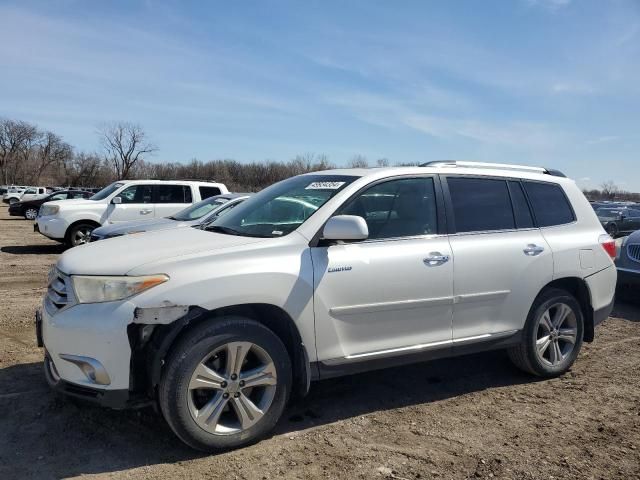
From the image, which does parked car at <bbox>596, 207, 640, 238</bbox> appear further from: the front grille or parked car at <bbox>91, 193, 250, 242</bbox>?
the front grille

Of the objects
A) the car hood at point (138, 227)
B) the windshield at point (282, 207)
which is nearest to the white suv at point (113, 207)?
the car hood at point (138, 227)

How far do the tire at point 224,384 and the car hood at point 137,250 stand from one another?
0.53 metres

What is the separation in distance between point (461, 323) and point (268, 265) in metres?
1.67

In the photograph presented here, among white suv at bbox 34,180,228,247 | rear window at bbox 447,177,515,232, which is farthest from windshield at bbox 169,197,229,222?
rear window at bbox 447,177,515,232

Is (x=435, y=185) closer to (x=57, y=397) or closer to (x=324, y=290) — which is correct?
(x=324, y=290)

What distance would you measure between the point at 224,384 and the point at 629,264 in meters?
6.82

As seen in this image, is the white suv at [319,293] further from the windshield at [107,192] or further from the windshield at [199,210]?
the windshield at [107,192]

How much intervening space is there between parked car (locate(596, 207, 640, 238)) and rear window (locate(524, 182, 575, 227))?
66.7 ft

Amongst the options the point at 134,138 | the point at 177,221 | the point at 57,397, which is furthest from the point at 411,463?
the point at 134,138

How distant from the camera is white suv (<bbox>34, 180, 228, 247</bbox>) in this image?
41.1 ft

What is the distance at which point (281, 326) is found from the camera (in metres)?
3.58

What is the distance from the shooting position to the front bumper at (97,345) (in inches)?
121

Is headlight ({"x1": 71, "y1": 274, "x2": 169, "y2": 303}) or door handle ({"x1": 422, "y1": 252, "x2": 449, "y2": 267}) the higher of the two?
door handle ({"x1": 422, "y1": 252, "x2": 449, "y2": 267})

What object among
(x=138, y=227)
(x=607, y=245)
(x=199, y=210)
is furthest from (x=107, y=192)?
(x=607, y=245)
